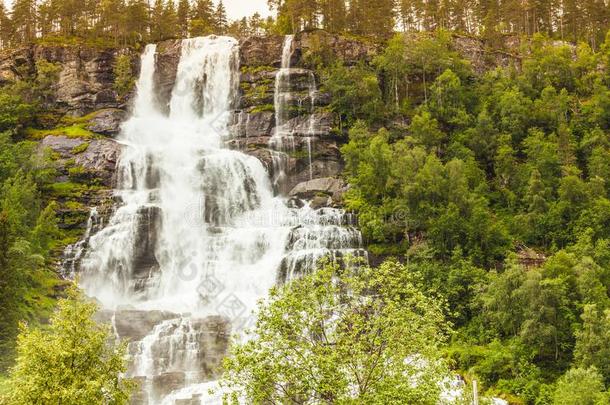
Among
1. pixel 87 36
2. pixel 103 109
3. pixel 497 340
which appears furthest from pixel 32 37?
pixel 497 340

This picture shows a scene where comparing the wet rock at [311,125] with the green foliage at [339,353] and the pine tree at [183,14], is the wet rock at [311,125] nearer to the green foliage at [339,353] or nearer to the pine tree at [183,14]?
the pine tree at [183,14]

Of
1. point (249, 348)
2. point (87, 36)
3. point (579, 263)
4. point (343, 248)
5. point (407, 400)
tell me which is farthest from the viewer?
point (87, 36)

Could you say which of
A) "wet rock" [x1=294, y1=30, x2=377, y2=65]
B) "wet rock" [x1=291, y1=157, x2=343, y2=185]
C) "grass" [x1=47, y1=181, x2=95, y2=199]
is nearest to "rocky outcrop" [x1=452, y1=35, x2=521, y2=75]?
"wet rock" [x1=294, y1=30, x2=377, y2=65]

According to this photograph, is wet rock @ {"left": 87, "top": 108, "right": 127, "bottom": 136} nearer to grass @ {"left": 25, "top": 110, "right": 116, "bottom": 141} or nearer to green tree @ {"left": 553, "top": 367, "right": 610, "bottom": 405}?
grass @ {"left": 25, "top": 110, "right": 116, "bottom": 141}

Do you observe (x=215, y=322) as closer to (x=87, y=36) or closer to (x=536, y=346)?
(x=536, y=346)

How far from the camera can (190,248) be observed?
48.4 meters

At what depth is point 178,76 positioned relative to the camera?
7031 cm

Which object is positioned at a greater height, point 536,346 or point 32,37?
point 32,37

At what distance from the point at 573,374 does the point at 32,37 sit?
79.4 metres

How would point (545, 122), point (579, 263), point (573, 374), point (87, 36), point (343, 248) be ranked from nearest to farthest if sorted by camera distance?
point (573, 374)
point (579, 263)
point (343, 248)
point (545, 122)
point (87, 36)

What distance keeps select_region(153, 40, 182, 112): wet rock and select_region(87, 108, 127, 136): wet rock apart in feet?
18.7

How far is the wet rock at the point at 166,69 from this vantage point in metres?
69.7

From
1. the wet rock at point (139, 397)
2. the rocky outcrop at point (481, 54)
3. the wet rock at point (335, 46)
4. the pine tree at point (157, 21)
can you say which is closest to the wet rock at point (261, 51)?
the wet rock at point (335, 46)

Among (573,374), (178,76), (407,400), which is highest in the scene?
(178,76)
